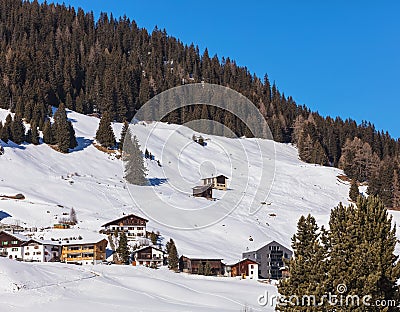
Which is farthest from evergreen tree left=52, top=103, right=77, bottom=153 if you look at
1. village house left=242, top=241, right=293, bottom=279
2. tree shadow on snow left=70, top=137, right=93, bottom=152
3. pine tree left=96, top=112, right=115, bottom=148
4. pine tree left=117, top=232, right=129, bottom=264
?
village house left=242, top=241, right=293, bottom=279

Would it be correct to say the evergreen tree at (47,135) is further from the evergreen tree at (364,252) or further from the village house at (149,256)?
the evergreen tree at (364,252)

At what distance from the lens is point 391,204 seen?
97938 mm

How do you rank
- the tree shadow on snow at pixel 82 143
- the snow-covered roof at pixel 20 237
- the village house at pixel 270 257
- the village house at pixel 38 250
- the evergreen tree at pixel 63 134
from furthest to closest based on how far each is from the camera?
the tree shadow on snow at pixel 82 143
the evergreen tree at pixel 63 134
the village house at pixel 270 257
the snow-covered roof at pixel 20 237
the village house at pixel 38 250

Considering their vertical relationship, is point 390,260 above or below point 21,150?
below

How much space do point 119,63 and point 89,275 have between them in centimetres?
10077

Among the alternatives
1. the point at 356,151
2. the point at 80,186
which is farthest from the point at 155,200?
the point at 356,151

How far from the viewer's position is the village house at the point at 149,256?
1964 inches

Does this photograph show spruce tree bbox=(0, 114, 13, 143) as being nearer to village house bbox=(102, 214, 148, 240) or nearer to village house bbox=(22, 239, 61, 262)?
village house bbox=(102, 214, 148, 240)

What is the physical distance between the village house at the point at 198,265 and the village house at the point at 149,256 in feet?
7.67

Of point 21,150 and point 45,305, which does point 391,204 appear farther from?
point 45,305

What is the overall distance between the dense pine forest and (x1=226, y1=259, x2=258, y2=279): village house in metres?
42.8

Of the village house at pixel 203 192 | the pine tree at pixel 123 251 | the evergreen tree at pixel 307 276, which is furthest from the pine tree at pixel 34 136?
the evergreen tree at pixel 307 276

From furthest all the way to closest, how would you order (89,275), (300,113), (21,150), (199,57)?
1. (199,57)
2. (300,113)
3. (21,150)
4. (89,275)

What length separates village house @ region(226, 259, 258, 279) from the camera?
5040 centimetres
